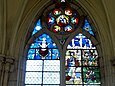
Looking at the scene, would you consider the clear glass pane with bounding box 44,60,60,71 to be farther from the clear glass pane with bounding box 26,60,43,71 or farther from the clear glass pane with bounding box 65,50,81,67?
the clear glass pane with bounding box 65,50,81,67

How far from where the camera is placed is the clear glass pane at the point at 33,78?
29.1 feet

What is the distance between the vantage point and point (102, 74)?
8.89 metres

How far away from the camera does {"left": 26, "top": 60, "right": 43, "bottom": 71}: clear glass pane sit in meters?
9.12

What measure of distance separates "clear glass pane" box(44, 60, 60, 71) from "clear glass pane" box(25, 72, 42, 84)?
1.07 ft

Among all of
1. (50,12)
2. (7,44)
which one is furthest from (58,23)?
(7,44)

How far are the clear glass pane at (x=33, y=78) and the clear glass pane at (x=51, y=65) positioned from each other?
1.07ft

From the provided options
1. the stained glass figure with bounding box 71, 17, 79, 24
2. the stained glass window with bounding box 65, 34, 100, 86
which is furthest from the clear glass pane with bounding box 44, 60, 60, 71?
the stained glass figure with bounding box 71, 17, 79, 24

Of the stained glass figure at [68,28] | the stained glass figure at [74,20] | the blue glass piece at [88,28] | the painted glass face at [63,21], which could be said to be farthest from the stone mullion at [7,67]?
the blue glass piece at [88,28]

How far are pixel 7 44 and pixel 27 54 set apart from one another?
0.80 meters

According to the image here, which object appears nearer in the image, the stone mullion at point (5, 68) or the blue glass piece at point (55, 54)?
the stone mullion at point (5, 68)

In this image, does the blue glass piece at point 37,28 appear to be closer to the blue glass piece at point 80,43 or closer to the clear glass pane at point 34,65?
the clear glass pane at point 34,65

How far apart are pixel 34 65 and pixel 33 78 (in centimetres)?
47

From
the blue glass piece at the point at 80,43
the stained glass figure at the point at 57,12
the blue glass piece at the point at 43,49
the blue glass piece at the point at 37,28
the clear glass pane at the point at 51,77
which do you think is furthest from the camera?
the stained glass figure at the point at 57,12

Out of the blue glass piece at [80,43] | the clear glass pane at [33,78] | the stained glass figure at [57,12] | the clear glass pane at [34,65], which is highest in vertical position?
the stained glass figure at [57,12]
